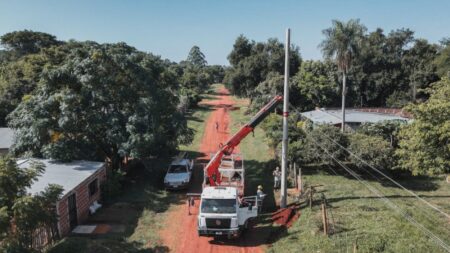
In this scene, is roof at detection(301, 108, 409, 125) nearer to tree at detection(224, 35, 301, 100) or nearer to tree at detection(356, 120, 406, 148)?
tree at detection(356, 120, 406, 148)

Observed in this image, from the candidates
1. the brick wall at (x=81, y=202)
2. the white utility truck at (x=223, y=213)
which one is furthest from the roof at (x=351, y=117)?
the brick wall at (x=81, y=202)

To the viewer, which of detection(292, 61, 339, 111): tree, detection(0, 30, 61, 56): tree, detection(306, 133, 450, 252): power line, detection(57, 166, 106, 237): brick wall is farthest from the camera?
detection(0, 30, 61, 56): tree

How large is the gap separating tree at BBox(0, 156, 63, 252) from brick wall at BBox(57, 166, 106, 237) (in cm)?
296

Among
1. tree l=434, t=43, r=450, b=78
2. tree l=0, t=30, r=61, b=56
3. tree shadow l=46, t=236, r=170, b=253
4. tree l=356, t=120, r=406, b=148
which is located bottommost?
tree shadow l=46, t=236, r=170, b=253

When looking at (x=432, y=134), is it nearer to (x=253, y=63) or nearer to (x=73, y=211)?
(x=73, y=211)

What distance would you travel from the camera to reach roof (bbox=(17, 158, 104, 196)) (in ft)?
62.2

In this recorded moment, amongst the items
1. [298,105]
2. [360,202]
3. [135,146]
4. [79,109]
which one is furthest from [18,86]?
[360,202]

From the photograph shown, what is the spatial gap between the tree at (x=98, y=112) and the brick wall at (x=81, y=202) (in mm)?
2395

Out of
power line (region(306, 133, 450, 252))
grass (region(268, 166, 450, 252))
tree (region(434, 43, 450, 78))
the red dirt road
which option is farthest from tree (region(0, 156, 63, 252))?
tree (region(434, 43, 450, 78))

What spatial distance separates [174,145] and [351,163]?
45.1ft

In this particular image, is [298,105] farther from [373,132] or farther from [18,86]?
[18,86]

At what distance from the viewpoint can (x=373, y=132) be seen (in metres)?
33.9

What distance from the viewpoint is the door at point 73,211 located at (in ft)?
62.3

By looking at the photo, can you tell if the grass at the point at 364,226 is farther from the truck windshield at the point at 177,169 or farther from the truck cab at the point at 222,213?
the truck windshield at the point at 177,169
